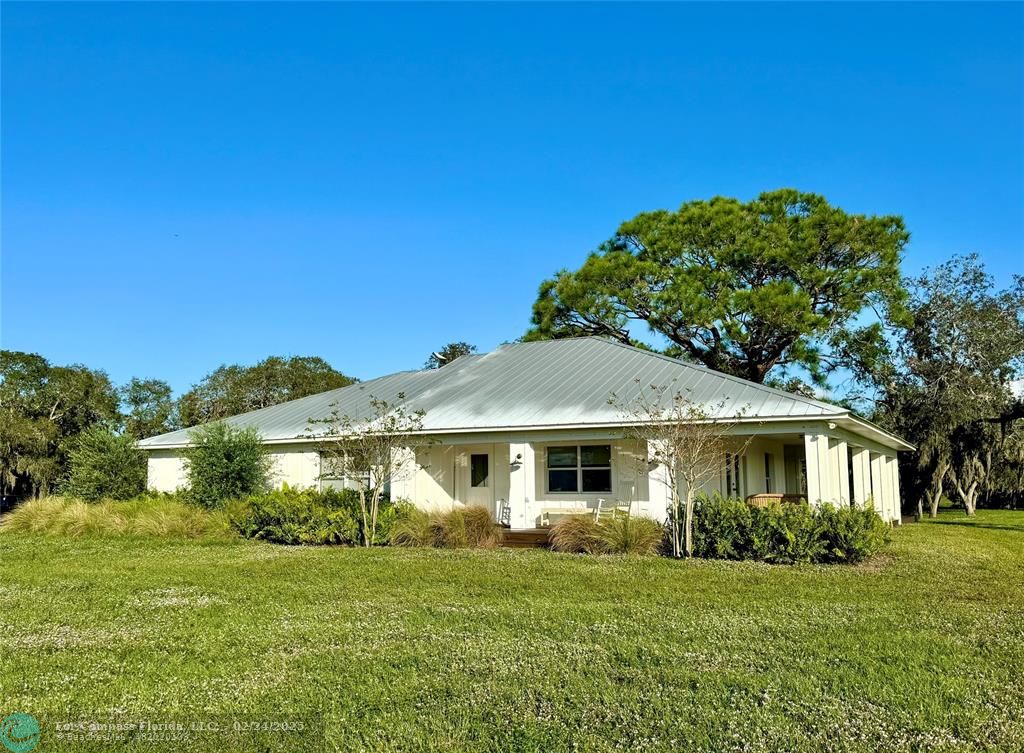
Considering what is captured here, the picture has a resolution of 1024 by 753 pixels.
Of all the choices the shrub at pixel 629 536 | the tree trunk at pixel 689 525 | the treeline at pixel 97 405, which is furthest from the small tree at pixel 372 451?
the treeline at pixel 97 405

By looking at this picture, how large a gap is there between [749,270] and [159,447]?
21831 mm

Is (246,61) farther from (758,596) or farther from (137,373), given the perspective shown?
(137,373)

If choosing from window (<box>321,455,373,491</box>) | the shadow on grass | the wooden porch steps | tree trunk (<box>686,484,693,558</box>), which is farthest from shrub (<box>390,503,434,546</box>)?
the shadow on grass

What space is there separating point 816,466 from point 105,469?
63.5 ft

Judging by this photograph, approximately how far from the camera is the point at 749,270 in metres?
29.0

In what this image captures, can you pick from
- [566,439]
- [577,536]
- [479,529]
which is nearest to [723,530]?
[577,536]

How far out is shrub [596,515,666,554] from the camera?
1307cm

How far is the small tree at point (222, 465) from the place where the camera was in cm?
1880

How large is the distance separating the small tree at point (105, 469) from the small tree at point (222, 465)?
3.99m

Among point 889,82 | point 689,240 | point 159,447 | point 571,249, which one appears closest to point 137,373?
point 159,447

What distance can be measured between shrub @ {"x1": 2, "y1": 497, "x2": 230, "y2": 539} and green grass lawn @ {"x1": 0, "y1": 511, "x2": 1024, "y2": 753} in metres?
5.82

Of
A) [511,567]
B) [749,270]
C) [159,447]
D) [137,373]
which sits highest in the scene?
[749,270]

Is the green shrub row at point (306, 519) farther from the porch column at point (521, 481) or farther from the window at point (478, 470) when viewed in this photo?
the window at point (478, 470)

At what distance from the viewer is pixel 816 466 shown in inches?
579
